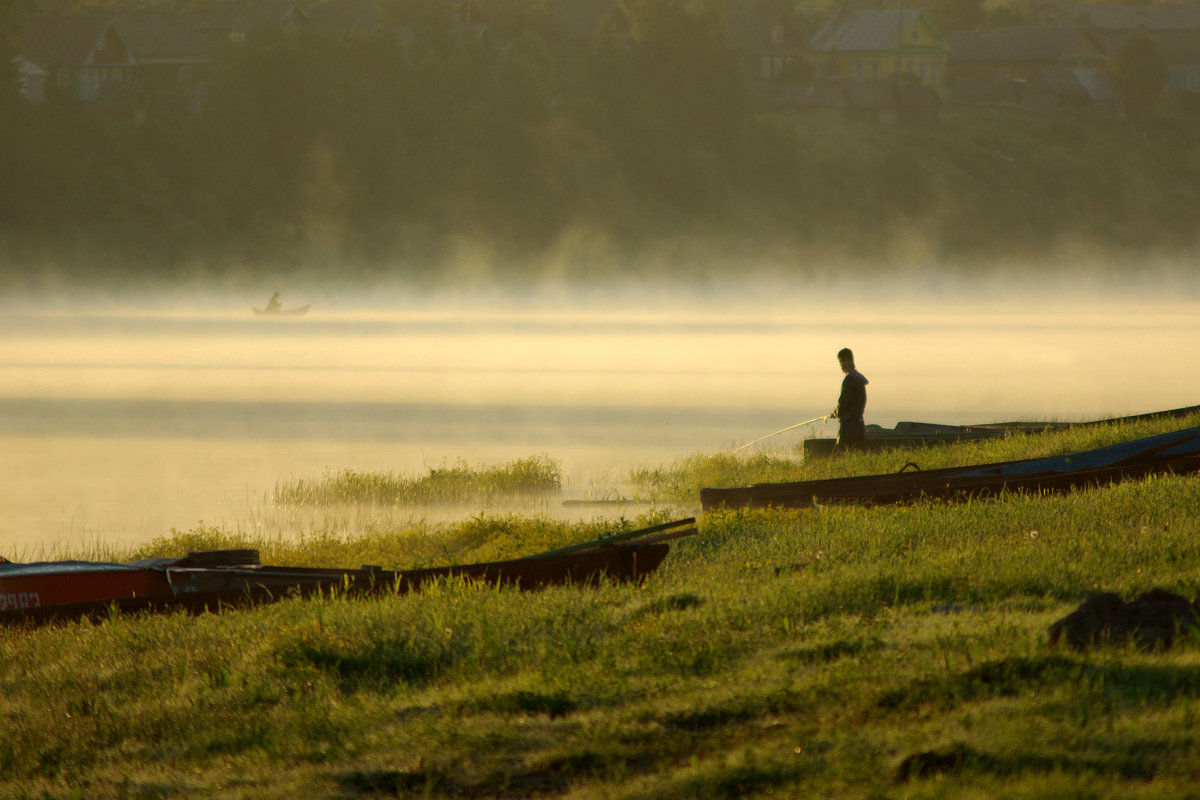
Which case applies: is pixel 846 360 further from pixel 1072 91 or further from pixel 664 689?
pixel 1072 91

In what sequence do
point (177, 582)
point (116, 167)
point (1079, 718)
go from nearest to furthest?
1. point (1079, 718)
2. point (177, 582)
3. point (116, 167)

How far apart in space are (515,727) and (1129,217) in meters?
110

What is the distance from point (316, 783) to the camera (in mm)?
6633

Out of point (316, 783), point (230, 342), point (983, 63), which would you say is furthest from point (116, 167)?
point (983, 63)

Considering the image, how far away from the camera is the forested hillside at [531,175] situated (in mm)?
75250

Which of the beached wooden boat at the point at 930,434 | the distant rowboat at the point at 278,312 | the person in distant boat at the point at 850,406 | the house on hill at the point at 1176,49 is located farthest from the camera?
the house on hill at the point at 1176,49

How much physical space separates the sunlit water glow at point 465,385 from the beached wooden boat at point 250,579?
351 inches

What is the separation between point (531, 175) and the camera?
87.6 m

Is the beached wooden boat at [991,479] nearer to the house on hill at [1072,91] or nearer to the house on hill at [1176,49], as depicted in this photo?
the house on hill at [1072,91]

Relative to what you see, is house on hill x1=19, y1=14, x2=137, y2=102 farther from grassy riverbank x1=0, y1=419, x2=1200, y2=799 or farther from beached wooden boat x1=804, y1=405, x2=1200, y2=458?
grassy riverbank x1=0, y1=419, x2=1200, y2=799

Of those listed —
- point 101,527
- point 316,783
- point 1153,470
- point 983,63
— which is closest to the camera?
point 316,783

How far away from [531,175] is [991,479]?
7450cm

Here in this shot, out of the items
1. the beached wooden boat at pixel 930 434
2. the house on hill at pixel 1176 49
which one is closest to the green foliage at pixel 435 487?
the beached wooden boat at pixel 930 434

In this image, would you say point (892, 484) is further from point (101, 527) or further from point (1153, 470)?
point (101, 527)
